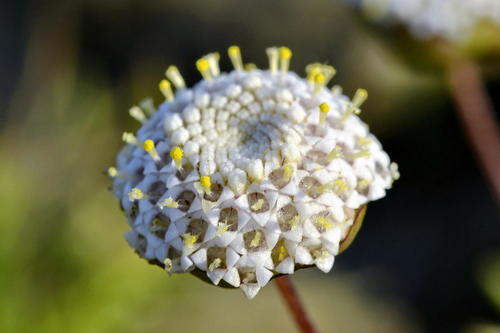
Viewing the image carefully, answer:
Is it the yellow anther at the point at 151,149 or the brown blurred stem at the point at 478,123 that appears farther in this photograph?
the brown blurred stem at the point at 478,123

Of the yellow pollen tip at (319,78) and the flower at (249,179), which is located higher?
the yellow pollen tip at (319,78)

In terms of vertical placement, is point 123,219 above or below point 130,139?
below

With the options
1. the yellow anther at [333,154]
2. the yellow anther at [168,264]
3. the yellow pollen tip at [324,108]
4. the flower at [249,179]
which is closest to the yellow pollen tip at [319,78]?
the flower at [249,179]

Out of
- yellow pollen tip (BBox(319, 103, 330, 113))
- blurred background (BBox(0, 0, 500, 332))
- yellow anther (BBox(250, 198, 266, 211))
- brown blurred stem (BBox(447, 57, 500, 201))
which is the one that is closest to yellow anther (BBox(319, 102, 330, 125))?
yellow pollen tip (BBox(319, 103, 330, 113))

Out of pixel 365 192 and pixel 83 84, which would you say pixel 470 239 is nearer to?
pixel 365 192

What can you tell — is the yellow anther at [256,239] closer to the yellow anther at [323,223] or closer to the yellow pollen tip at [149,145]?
the yellow anther at [323,223]

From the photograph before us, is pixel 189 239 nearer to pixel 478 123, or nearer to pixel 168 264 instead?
Answer: pixel 168 264

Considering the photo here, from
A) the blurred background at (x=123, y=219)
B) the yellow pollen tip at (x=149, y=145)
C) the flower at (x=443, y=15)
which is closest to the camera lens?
the yellow pollen tip at (x=149, y=145)

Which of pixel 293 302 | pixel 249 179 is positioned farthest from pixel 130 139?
pixel 293 302
